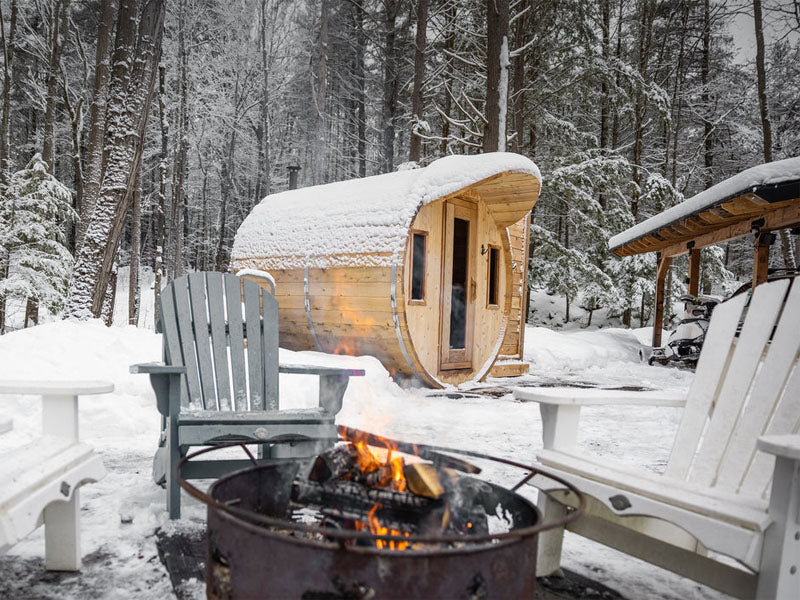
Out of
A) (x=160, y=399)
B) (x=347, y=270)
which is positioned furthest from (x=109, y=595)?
(x=347, y=270)

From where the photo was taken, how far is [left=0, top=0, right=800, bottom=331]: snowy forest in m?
10.4

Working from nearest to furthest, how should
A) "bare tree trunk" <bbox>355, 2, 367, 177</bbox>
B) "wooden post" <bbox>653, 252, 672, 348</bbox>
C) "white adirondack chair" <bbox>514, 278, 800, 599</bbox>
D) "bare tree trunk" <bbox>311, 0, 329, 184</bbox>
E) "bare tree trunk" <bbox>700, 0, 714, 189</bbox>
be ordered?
"white adirondack chair" <bbox>514, 278, 800, 599</bbox>
"wooden post" <bbox>653, 252, 672, 348</bbox>
"bare tree trunk" <bbox>311, 0, 329, 184</bbox>
"bare tree trunk" <bbox>700, 0, 714, 189</bbox>
"bare tree trunk" <bbox>355, 2, 367, 177</bbox>

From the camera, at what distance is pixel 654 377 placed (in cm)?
801

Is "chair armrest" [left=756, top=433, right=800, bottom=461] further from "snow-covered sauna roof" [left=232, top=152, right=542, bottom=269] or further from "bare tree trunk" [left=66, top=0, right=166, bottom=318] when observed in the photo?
"bare tree trunk" [left=66, top=0, right=166, bottom=318]

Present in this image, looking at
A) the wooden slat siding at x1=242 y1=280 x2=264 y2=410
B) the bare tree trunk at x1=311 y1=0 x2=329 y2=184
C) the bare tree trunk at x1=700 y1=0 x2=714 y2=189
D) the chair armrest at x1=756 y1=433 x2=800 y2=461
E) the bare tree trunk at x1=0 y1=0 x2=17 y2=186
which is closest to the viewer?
the chair armrest at x1=756 y1=433 x2=800 y2=461

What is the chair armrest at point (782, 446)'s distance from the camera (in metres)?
1.24

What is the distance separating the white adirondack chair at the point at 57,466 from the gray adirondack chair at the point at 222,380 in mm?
441

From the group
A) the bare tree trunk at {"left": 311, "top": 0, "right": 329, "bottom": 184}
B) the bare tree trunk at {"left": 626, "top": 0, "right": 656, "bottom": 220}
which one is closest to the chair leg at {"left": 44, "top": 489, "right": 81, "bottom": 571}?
the bare tree trunk at {"left": 311, "top": 0, "right": 329, "bottom": 184}

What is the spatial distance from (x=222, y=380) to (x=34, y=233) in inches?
348

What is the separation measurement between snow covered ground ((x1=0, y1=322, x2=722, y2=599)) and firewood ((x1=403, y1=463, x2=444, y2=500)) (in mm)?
873

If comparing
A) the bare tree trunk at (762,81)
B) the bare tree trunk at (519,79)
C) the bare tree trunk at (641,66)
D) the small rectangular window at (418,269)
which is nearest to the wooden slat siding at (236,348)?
the small rectangular window at (418,269)

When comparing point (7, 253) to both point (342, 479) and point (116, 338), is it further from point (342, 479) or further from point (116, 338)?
point (342, 479)

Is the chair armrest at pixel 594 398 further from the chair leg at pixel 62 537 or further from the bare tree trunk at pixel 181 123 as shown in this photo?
the bare tree trunk at pixel 181 123

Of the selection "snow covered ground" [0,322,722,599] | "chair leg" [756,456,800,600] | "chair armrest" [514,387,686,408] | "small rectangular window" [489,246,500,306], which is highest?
"small rectangular window" [489,246,500,306]
